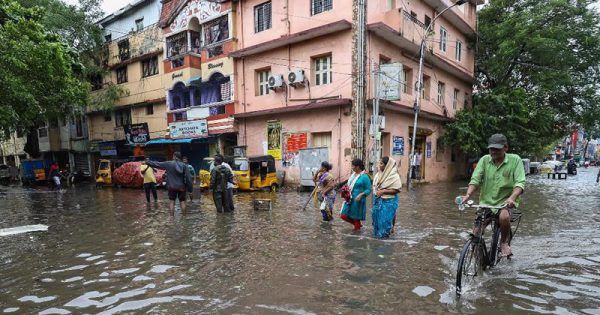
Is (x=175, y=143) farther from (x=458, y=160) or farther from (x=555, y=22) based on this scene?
(x=555, y=22)

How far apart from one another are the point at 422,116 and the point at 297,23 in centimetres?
855

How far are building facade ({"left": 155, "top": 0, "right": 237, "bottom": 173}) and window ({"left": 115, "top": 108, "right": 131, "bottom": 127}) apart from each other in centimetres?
550

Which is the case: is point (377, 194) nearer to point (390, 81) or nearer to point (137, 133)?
point (390, 81)

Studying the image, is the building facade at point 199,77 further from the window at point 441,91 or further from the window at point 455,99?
the window at point 455,99

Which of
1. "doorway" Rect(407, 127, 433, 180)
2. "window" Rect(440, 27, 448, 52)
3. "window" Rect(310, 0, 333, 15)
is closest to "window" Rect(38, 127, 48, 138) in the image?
"window" Rect(310, 0, 333, 15)

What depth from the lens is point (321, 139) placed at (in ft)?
58.2

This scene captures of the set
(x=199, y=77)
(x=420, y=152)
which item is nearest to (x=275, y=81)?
(x=199, y=77)

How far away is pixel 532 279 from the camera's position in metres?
4.73

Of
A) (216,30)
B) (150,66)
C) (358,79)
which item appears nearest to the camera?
(358,79)

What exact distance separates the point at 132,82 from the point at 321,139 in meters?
16.7

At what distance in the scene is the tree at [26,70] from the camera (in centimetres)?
1186

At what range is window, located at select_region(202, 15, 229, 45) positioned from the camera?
2064 centimetres

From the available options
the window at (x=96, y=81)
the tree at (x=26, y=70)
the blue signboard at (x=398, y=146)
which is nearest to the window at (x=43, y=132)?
the window at (x=96, y=81)

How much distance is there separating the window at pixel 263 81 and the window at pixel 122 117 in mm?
13286
